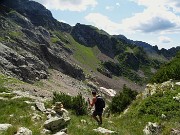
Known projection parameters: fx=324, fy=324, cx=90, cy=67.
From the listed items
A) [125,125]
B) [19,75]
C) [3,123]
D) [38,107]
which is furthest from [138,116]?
[19,75]

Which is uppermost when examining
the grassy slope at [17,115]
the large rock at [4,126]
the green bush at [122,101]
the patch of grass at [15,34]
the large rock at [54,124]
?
the patch of grass at [15,34]

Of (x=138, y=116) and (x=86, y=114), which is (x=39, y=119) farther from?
(x=138, y=116)

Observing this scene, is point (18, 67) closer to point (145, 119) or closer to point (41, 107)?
point (41, 107)

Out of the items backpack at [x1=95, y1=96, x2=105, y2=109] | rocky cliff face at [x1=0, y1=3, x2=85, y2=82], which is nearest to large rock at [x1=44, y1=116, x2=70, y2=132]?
backpack at [x1=95, y1=96, x2=105, y2=109]

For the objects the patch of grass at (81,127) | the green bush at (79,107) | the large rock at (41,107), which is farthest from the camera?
the green bush at (79,107)

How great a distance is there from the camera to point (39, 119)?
69.8 feet

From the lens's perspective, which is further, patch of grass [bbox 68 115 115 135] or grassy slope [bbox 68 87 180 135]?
grassy slope [bbox 68 87 180 135]

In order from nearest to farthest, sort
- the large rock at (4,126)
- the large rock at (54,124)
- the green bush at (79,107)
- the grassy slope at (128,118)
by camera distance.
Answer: the large rock at (4,126), the large rock at (54,124), the grassy slope at (128,118), the green bush at (79,107)

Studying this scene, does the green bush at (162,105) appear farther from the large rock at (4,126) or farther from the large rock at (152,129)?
the large rock at (4,126)

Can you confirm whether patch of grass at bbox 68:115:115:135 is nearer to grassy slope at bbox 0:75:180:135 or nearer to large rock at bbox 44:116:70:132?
grassy slope at bbox 0:75:180:135

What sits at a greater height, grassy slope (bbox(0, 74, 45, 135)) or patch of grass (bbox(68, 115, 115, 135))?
patch of grass (bbox(68, 115, 115, 135))

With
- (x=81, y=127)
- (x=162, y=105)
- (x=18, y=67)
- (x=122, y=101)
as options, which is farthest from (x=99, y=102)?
(x=18, y=67)

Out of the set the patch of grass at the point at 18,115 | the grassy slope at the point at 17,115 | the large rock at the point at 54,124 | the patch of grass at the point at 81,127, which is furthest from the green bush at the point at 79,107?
the large rock at the point at 54,124

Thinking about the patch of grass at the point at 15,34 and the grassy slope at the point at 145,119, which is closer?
the grassy slope at the point at 145,119
